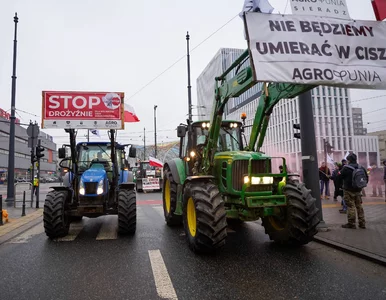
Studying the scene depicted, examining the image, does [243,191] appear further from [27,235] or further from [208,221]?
[27,235]

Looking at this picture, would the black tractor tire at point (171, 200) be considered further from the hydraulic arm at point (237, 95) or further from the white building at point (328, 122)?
the white building at point (328, 122)

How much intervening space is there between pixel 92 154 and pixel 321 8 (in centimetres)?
697

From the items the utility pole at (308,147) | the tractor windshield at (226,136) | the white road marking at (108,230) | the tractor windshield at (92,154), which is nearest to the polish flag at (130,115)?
the tractor windshield at (92,154)

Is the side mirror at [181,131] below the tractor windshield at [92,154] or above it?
above

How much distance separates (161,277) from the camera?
14.7 ft

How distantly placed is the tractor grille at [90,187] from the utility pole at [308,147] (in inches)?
204

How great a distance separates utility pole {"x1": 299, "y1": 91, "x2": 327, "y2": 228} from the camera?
7871 millimetres

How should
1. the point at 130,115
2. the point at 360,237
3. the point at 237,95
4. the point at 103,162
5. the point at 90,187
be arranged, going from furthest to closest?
1. the point at 130,115
2. the point at 103,162
3. the point at 90,187
4. the point at 360,237
5. the point at 237,95

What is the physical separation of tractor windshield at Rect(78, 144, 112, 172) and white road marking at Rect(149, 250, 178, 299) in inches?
159

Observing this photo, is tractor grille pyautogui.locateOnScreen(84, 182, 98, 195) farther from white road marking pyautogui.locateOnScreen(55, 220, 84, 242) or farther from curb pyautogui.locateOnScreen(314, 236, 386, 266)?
curb pyautogui.locateOnScreen(314, 236, 386, 266)

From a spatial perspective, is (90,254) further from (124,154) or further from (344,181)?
(344,181)

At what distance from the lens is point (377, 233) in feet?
22.5

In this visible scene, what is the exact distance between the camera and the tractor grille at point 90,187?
287 inches

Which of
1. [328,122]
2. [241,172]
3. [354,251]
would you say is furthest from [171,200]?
[328,122]
